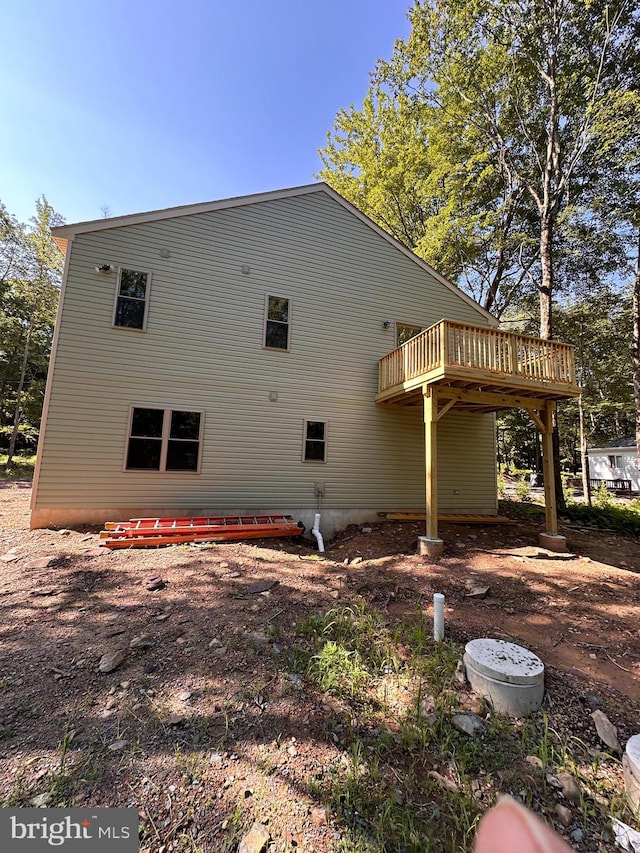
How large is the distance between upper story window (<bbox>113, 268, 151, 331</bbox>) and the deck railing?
19.9 ft

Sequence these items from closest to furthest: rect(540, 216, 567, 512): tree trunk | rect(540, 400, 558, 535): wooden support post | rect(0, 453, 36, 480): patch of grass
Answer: rect(540, 400, 558, 535): wooden support post < rect(540, 216, 567, 512): tree trunk < rect(0, 453, 36, 480): patch of grass

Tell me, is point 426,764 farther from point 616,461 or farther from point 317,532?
point 616,461

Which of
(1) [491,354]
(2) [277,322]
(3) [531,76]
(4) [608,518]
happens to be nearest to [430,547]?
(1) [491,354]

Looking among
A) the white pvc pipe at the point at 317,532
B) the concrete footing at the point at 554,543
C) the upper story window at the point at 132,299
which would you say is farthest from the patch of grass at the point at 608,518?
the upper story window at the point at 132,299

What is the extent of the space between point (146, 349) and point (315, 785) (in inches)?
307

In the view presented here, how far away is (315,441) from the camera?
8930 mm

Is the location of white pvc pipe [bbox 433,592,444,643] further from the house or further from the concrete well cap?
the house

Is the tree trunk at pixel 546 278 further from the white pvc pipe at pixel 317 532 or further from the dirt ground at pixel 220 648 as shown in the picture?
the white pvc pipe at pixel 317 532

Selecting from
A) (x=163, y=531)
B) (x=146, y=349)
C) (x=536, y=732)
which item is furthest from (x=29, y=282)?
(x=536, y=732)

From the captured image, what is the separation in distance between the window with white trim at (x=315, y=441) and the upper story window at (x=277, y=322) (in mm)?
2057

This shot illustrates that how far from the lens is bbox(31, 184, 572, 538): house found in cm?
724

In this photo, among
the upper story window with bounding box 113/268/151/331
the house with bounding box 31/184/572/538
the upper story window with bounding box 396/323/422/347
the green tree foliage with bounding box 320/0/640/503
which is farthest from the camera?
the green tree foliage with bounding box 320/0/640/503

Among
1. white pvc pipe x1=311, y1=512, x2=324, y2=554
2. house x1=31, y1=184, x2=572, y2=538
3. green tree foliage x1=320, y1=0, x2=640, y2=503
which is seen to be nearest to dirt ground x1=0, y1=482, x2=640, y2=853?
white pvc pipe x1=311, y1=512, x2=324, y2=554

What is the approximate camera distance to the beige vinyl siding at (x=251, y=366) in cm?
732
